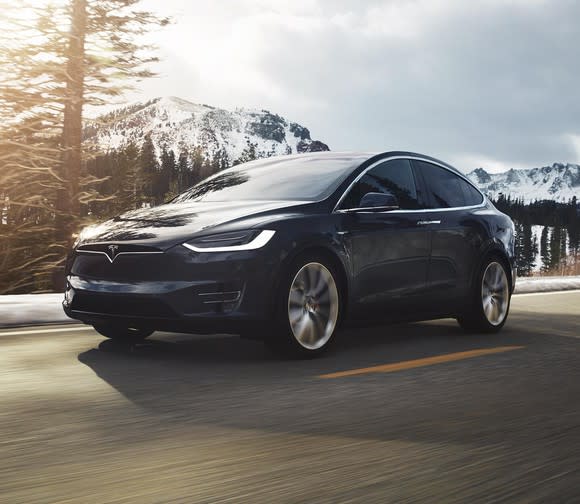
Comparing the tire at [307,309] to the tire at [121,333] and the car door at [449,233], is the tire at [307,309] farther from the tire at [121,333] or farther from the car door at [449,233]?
the car door at [449,233]

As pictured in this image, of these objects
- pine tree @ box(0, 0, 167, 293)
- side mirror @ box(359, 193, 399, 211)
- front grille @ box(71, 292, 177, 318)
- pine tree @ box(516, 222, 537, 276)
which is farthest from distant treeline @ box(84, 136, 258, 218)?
pine tree @ box(516, 222, 537, 276)

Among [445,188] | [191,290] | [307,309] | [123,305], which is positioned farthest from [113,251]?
[445,188]

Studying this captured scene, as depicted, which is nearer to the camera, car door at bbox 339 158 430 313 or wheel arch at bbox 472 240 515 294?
car door at bbox 339 158 430 313

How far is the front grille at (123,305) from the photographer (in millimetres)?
5820

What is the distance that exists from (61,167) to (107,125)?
69.3 inches

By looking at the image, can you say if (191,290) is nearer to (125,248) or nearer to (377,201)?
(125,248)

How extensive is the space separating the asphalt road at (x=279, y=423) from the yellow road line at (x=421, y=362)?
1.2 inches

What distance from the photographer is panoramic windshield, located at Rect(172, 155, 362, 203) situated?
6973 millimetres

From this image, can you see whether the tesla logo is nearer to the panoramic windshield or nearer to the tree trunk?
the panoramic windshield

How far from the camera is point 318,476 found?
3.30 m

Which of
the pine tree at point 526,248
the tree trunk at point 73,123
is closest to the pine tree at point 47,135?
the tree trunk at point 73,123

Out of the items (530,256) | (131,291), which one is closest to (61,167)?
(131,291)

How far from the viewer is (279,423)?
4.25 meters

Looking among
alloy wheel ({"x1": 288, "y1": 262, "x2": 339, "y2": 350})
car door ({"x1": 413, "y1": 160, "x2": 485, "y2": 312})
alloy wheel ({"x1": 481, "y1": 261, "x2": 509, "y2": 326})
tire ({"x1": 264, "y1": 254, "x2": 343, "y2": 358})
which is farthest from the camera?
alloy wheel ({"x1": 481, "y1": 261, "x2": 509, "y2": 326})
